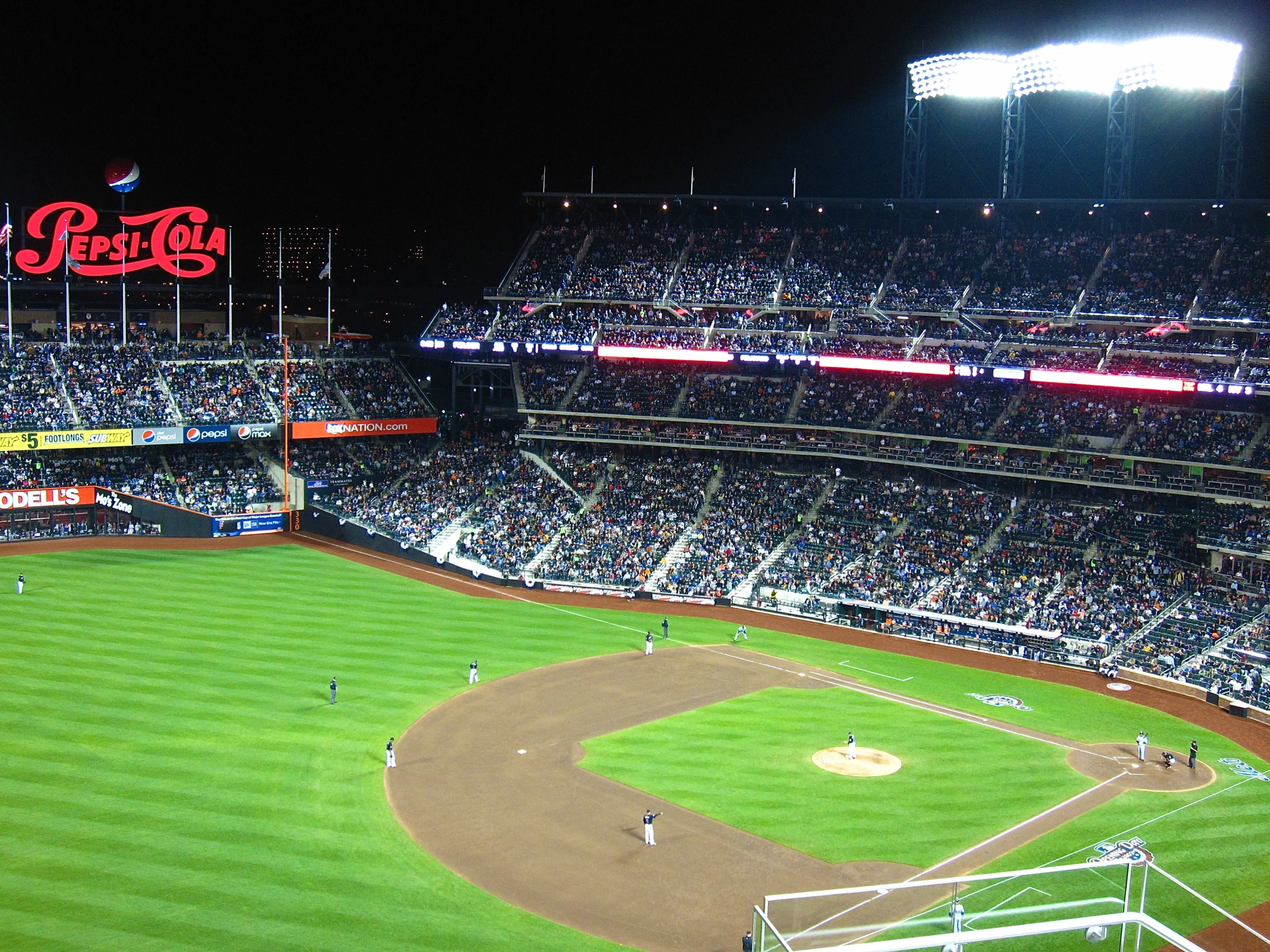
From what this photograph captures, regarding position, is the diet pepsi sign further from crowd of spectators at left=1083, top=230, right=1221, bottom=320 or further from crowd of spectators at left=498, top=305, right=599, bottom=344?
crowd of spectators at left=1083, top=230, right=1221, bottom=320

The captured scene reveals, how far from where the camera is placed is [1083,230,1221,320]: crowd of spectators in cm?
5131

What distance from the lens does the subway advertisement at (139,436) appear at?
54875mm

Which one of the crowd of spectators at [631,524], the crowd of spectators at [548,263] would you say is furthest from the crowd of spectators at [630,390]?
the crowd of spectators at [548,263]

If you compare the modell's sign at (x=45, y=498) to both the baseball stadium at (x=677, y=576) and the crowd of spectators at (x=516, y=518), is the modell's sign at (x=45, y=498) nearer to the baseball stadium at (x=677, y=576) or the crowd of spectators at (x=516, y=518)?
the baseball stadium at (x=677, y=576)

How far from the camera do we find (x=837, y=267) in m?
60.9

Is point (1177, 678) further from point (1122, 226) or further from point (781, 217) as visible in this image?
point (781, 217)

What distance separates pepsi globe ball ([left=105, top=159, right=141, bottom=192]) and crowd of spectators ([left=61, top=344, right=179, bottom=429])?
9.08m

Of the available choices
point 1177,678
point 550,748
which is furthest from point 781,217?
point 550,748

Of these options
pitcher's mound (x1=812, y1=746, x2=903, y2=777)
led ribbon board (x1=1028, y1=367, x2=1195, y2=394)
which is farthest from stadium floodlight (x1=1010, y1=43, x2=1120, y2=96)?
pitcher's mound (x1=812, y1=746, x2=903, y2=777)

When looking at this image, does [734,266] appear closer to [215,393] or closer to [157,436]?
[215,393]

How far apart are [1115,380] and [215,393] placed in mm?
47556

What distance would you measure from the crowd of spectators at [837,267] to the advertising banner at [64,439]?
3629 centimetres

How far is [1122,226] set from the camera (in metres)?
56.0

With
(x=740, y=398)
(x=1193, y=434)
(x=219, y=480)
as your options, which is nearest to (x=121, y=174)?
(x=219, y=480)
